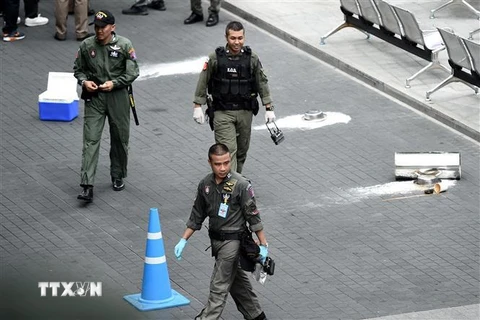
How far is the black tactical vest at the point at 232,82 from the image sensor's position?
15180 millimetres

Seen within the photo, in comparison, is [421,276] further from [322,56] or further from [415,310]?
[322,56]

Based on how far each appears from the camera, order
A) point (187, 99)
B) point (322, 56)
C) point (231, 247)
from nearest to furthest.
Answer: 1. point (231, 247)
2. point (187, 99)
3. point (322, 56)

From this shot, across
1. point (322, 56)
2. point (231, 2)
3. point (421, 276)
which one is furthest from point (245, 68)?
point (231, 2)

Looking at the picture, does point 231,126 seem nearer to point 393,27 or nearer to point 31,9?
point 393,27

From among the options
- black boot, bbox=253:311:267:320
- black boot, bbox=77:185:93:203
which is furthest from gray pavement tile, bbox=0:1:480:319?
black boot, bbox=253:311:267:320

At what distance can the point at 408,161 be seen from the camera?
16.3 m

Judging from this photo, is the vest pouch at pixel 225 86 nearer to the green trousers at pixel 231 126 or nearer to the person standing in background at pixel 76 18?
the green trousers at pixel 231 126

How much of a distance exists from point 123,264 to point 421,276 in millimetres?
3052

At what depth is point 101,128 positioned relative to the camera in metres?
15.9

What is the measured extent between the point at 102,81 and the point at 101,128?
0.56 meters

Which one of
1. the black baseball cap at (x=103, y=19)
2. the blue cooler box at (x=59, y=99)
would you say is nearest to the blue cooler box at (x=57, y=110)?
the blue cooler box at (x=59, y=99)

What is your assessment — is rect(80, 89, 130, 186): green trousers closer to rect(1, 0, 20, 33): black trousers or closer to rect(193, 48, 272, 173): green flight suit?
rect(193, 48, 272, 173): green flight suit

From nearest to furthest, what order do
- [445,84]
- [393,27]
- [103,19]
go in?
1. [103,19]
2. [445,84]
3. [393,27]

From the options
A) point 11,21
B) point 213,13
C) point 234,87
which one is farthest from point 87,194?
point 213,13
